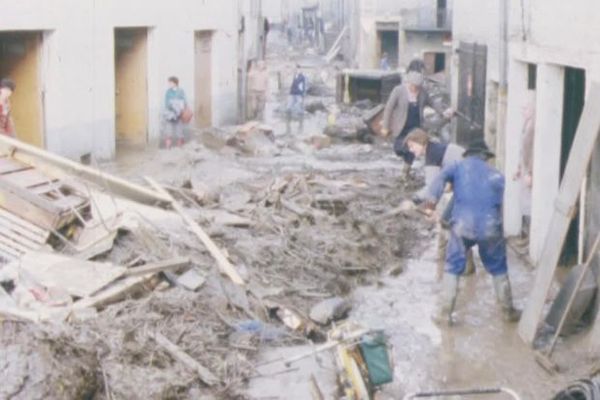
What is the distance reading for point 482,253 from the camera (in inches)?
373

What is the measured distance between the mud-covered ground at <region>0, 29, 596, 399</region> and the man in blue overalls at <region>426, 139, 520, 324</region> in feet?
2.04

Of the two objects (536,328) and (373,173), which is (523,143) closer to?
(536,328)

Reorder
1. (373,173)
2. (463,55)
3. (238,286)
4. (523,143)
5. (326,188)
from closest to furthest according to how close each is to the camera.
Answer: (238,286), (523,143), (326,188), (373,173), (463,55)

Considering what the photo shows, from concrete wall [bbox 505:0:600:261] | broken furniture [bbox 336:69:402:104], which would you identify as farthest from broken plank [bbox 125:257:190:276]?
broken furniture [bbox 336:69:402:104]

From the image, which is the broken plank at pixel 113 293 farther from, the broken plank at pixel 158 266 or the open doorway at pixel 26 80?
the open doorway at pixel 26 80

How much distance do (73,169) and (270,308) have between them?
375cm

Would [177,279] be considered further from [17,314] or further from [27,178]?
[27,178]

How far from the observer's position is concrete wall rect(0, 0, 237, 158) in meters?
16.6

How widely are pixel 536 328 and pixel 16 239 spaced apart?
4.85 meters

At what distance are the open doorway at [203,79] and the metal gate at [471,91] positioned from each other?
6.34 m

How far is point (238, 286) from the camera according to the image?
940cm

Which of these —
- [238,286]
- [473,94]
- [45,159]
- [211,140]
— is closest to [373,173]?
[473,94]

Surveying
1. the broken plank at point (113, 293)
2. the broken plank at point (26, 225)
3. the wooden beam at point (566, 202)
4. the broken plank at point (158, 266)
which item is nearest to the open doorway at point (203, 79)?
the broken plank at point (26, 225)

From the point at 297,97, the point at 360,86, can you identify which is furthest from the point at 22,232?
the point at 360,86
